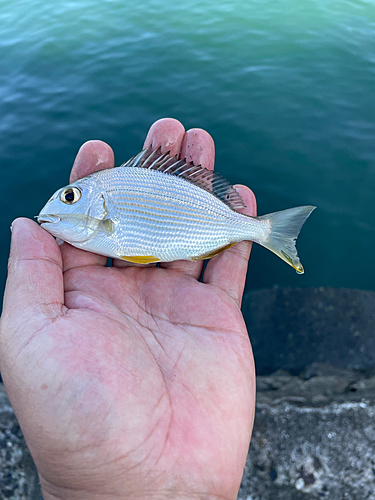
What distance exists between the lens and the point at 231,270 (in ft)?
14.2

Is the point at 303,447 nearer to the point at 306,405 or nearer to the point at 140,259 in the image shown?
the point at 306,405

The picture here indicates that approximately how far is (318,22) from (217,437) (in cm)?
1297

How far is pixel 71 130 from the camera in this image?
7.63m

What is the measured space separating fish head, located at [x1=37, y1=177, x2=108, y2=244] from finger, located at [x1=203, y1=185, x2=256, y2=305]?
157 cm

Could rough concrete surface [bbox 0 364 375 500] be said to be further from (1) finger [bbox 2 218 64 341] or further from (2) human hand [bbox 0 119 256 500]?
(1) finger [bbox 2 218 64 341]

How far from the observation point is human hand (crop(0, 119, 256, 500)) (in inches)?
102

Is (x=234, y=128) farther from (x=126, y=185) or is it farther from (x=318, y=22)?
(x=318, y=22)

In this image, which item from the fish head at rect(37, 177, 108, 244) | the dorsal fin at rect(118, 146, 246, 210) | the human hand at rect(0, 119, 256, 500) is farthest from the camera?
the dorsal fin at rect(118, 146, 246, 210)

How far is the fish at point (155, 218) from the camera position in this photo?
397 cm

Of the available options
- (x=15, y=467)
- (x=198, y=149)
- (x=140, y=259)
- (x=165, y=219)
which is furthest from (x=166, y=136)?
(x=15, y=467)

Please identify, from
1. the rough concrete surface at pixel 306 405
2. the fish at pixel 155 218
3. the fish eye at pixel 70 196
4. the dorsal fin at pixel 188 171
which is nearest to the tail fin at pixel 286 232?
the fish at pixel 155 218

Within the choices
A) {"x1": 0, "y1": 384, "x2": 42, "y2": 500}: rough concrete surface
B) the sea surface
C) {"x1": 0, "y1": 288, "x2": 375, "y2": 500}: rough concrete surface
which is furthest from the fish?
{"x1": 0, "y1": 384, "x2": 42, "y2": 500}: rough concrete surface

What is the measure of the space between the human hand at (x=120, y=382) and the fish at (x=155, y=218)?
0.47 metres

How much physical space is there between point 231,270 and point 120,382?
2143 millimetres
